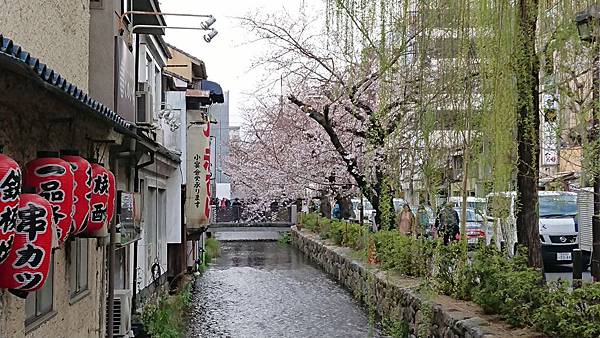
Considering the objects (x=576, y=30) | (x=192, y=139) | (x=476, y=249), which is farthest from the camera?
(x=192, y=139)

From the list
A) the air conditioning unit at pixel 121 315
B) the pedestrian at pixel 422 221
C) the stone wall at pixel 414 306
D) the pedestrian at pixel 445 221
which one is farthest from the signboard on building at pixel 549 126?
the air conditioning unit at pixel 121 315

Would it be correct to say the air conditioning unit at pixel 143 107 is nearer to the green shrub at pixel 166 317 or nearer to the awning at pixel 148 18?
the awning at pixel 148 18

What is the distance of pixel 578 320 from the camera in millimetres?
7547

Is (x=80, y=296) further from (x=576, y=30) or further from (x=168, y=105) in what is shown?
(x=168, y=105)

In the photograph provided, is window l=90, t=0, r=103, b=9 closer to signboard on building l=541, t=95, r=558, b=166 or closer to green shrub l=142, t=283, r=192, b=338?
green shrub l=142, t=283, r=192, b=338

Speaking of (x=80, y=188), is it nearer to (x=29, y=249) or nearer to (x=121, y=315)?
(x=29, y=249)

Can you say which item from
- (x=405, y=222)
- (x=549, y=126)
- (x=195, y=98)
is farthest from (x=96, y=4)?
(x=405, y=222)

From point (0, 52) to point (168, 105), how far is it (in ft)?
48.1

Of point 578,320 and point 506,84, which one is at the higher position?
point 506,84

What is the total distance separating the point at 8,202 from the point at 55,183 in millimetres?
1590

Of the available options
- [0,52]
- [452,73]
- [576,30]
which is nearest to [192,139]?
[452,73]

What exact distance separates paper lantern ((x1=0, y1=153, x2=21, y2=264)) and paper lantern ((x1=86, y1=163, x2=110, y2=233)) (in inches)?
103

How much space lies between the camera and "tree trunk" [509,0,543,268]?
25.9ft

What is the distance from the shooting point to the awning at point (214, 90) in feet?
75.8
